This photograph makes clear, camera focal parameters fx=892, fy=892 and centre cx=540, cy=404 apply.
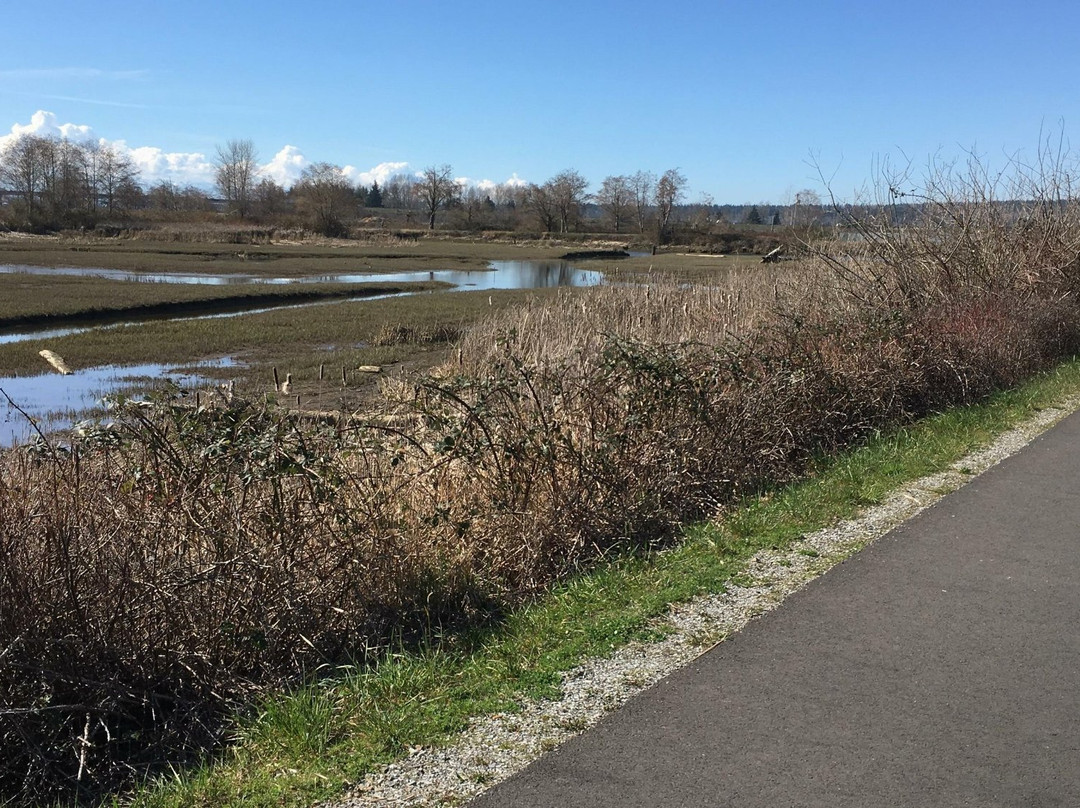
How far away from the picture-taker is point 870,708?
164 inches

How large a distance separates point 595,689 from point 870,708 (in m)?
1.30

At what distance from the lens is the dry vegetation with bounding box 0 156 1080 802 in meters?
4.68

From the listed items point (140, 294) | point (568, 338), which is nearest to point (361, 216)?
point (140, 294)

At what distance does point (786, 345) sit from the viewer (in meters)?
10.2

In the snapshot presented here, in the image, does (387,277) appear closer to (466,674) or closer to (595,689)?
(466,674)

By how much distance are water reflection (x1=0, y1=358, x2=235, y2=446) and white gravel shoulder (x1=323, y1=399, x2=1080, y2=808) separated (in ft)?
42.0

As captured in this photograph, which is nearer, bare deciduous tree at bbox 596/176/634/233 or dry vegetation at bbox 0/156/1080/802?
dry vegetation at bbox 0/156/1080/802

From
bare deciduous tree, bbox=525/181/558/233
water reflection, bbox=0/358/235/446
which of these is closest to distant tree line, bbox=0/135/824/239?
bare deciduous tree, bbox=525/181/558/233

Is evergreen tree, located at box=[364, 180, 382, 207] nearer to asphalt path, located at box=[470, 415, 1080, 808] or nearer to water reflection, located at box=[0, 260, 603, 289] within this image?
water reflection, located at box=[0, 260, 603, 289]

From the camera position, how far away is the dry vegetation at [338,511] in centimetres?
468

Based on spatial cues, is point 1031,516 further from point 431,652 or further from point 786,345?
point 431,652

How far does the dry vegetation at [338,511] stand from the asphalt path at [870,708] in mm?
1876

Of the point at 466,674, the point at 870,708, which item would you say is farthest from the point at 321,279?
the point at 870,708

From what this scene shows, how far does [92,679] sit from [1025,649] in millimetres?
4952
